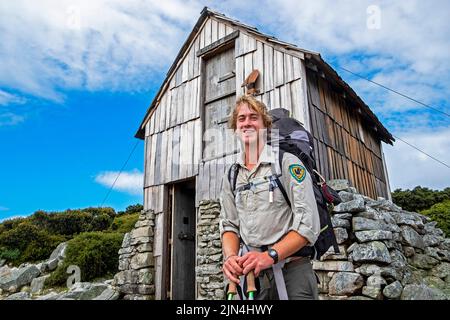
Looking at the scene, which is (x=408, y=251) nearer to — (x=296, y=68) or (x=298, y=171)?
(x=296, y=68)

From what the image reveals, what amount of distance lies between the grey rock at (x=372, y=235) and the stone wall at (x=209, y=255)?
303 centimetres

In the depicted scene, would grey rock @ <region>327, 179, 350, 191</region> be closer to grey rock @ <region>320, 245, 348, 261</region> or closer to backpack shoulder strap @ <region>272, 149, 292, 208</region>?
grey rock @ <region>320, 245, 348, 261</region>

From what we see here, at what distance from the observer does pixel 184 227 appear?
29.7ft

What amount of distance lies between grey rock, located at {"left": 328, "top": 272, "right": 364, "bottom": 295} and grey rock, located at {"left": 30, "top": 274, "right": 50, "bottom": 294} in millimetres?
9361

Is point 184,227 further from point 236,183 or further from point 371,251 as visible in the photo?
point 236,183

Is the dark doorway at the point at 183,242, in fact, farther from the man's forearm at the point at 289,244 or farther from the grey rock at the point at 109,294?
the man's forearm at the point at 289,244

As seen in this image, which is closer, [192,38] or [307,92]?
[307,92]

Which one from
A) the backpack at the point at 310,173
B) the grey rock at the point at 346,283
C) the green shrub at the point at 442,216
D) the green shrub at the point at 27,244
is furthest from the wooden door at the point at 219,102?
the green shrub at the point at 27,244

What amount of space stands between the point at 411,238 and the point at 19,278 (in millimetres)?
12002

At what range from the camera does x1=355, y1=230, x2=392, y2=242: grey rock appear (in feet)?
17.7

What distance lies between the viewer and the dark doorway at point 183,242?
27.6 ft
